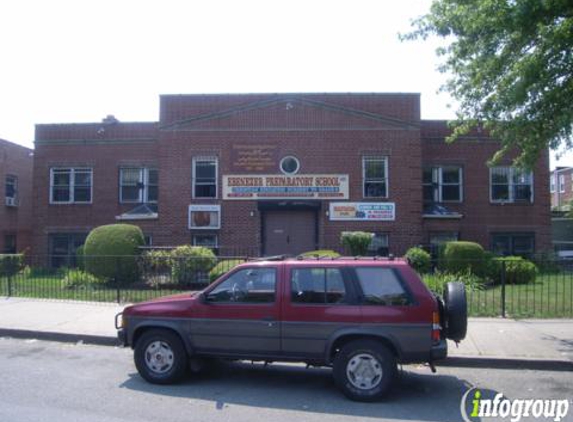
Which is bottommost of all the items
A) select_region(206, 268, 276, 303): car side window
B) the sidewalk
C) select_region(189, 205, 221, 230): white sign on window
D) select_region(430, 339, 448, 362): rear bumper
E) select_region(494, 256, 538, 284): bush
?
the sidewalk

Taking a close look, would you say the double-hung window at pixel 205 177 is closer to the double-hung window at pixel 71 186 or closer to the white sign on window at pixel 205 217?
the white sign on window at pixel 205 217

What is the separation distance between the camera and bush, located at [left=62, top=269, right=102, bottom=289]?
16.5 m

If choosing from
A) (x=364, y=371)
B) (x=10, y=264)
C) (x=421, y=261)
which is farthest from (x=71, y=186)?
(x=364, y=371)

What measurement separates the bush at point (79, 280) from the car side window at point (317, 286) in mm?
11072

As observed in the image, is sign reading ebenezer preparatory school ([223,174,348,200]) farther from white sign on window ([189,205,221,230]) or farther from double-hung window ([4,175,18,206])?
double-hung window ([4,175,18,206])

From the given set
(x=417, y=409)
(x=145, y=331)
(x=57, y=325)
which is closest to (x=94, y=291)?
(x=57, y=325)

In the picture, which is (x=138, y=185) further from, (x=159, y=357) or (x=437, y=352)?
(x=437, y=352)

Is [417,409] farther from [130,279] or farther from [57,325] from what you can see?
[130,279]

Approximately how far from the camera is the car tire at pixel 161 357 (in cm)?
708

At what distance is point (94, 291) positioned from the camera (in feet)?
50.3

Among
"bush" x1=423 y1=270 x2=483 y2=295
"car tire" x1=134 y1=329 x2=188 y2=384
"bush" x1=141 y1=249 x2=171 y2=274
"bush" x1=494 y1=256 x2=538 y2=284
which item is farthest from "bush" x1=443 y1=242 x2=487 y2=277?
"car tire" x1=134 y1=329 x2=188 y2=384

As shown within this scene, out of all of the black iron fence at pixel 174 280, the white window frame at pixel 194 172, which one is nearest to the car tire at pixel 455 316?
the black iron fence at pixel 174 280

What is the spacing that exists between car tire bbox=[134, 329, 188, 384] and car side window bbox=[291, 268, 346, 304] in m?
1.64

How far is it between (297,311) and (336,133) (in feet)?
49.5
